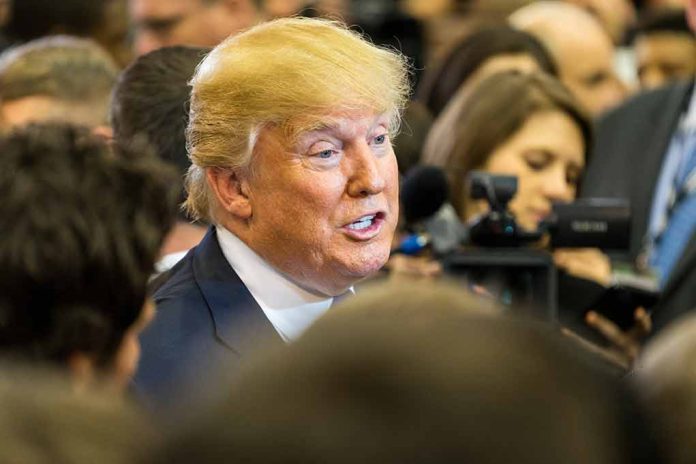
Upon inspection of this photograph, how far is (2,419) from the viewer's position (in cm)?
132

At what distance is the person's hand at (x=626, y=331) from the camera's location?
362 centimetres

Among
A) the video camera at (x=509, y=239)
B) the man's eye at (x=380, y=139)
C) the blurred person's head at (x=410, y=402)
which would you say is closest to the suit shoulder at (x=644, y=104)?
the video camera at (x=509, y=239)

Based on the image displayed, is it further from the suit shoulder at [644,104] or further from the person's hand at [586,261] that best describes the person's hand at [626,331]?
the suit shoulder at [644,104]

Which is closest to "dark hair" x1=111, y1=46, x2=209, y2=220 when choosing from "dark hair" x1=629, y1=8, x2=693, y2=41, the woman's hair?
the woman's hair

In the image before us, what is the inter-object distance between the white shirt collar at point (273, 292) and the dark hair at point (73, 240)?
817 mm

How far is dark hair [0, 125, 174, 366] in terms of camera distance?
1.94m

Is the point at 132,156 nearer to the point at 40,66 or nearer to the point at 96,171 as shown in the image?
the point at 96,171

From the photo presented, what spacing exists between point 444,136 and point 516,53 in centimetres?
103

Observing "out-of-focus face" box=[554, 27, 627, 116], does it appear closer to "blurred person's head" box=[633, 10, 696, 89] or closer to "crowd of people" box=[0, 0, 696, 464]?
"crowd of people" box=[0, 0, 696, 464]

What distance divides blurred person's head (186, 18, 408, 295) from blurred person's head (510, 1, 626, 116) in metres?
3.56

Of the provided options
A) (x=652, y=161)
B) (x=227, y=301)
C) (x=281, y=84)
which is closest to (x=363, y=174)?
(x=281, y=84)

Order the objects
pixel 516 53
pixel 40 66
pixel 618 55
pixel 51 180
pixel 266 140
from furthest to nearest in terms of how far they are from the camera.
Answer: pixel 618 55, pixel 516 53, pixel 40 66, pixel 266 140, pixel 51 180

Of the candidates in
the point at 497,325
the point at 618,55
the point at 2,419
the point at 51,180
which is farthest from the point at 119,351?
the point at 618,55

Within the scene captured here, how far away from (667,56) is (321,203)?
4.20m
